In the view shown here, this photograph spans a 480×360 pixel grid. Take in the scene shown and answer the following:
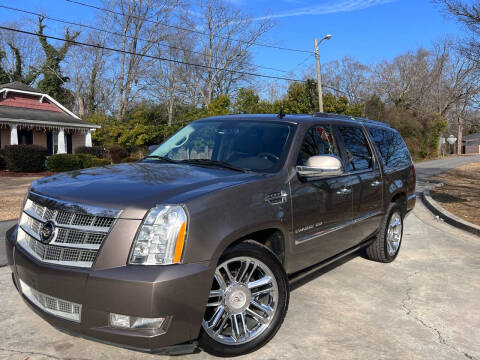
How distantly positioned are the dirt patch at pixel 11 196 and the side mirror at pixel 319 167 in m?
7.12

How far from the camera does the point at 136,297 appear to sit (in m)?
2.32

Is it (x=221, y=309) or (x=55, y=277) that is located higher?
(x=55, y=277)

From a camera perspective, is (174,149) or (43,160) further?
(43,160)

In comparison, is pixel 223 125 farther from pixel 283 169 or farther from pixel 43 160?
pixel 43 160

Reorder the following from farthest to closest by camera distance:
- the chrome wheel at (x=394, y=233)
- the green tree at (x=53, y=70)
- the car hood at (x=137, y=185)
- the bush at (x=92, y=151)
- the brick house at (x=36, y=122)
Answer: the green tree at (x=53, y=70) < the bush at (x=92, y=151) < the brick house at (x=36, y=122) < the chrome wheel at (x=394, y=233) < the car hood at (x=137, y=185)

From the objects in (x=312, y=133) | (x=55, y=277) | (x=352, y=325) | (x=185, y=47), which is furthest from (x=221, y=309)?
(x=185, y=47)

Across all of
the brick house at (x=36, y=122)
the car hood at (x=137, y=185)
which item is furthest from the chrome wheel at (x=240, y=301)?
the brick house at (x=36, y=122)

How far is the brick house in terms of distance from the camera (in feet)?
81.8

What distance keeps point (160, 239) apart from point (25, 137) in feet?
92.0

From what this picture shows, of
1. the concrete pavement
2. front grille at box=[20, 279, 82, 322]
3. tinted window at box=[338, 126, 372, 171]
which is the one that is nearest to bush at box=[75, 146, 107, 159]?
the concrete pavement

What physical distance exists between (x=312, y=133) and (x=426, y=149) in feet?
132

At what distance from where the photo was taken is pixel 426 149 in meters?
40.0

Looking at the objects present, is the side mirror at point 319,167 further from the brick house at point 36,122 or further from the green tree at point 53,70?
the green tree at point 53,70

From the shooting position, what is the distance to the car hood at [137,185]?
254 centimetres
